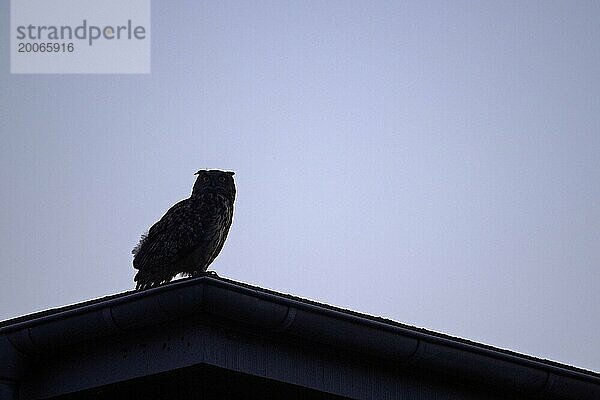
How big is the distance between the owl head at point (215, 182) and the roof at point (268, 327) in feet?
17.9

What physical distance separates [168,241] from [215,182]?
1329 mm

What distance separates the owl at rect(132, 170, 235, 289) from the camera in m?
9.73

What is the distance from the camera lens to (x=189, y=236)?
994 cm

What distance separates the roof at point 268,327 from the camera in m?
5.14

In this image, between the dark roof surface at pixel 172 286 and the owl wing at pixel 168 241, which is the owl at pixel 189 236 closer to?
the owl wing at pixel 168 241

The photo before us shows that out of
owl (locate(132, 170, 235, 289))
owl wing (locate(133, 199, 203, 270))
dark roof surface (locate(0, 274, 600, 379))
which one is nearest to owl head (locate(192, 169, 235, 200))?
owl (locate(132, 170, 235, 289))

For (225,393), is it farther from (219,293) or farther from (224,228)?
(224,228)

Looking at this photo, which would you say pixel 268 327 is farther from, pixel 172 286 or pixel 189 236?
pixel 189 236

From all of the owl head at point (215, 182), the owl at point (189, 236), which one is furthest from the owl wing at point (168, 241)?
the owl head at point (215, 182)

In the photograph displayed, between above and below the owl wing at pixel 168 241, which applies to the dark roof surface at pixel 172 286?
below

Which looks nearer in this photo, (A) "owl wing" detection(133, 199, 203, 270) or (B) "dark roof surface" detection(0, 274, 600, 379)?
(B) "dark roof surface" detection(0, 274, 600, 379)

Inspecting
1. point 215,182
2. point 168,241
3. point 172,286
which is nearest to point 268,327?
point 172,286

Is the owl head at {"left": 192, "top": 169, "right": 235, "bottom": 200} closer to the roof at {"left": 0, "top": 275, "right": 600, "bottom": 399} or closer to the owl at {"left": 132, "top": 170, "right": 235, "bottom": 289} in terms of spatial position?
the owl at {"left": 132, "top": 170, "right": 235, "bottom": 289}

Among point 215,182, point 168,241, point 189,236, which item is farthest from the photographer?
point 215,182
